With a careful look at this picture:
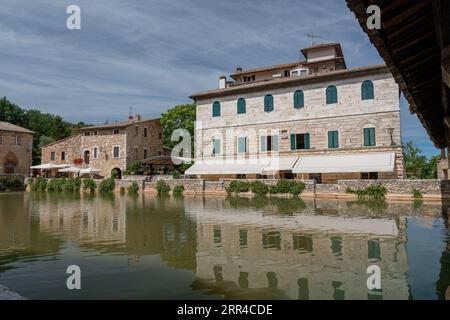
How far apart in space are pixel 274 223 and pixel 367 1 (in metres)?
9.46

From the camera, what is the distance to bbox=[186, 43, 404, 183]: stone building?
2450 cm

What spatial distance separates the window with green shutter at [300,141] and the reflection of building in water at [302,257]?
1480 cm

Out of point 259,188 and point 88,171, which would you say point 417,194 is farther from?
point 88,171

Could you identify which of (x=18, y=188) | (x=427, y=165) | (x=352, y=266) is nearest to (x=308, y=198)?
(x=352, y=266)

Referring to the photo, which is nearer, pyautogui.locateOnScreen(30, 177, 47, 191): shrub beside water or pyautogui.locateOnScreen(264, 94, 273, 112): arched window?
pyautogui.locateOnScreen(264, 94, 273, 112): arched window

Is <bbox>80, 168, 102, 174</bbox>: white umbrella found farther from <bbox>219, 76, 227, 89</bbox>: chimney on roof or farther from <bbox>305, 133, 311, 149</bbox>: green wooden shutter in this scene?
<bbox>305, 133, 311, 149</bbox>: green wooden shutter

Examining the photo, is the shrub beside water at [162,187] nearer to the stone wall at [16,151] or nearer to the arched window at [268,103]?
the arched window at [268,103]

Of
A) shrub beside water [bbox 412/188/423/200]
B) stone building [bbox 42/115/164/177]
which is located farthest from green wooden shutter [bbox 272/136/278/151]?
stone building [bbox 42/115/164/177]

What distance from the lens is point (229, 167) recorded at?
95.5ft

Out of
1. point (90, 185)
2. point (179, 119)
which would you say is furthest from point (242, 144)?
point (90, 185)

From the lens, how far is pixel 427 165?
41.5 m

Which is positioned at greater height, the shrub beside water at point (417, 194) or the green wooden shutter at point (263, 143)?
the green wooden shutter at point (263, 143)

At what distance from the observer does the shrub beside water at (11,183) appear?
119ft

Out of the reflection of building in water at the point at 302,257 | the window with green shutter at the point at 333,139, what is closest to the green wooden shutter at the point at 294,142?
the window with green shutter at the point at 333,139
